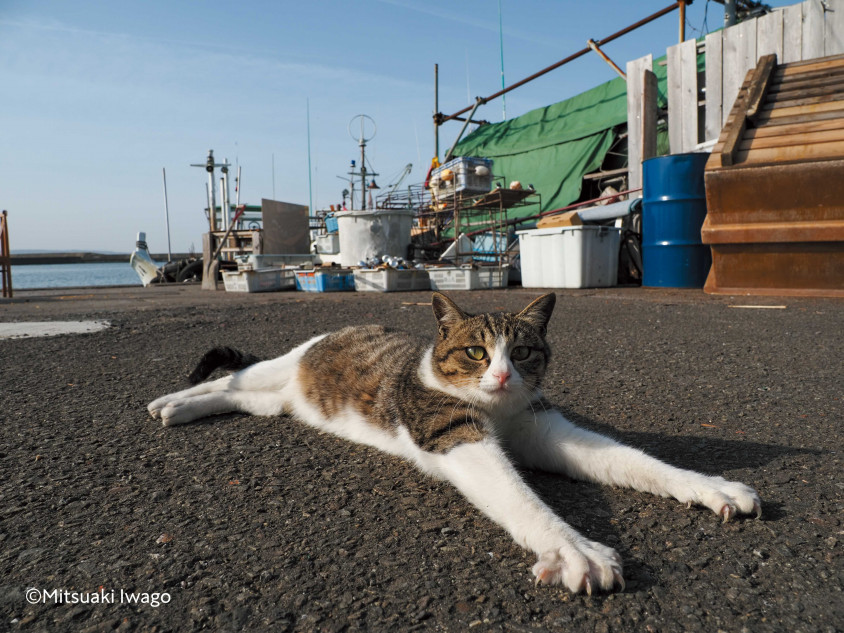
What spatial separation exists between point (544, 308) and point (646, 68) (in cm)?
940

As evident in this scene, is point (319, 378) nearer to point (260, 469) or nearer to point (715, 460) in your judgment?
point (260, 469)

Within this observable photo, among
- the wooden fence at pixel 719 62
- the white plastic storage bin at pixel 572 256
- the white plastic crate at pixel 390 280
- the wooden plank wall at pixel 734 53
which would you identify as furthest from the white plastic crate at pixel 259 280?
the wooden plank wall at pixel 734 53

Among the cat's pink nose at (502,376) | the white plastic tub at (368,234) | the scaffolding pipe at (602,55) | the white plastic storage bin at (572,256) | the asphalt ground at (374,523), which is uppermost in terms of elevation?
the scaffolding pipe at (602,55)

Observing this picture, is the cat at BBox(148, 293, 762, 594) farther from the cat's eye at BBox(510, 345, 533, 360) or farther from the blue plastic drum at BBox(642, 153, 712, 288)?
the blue plastic drum at BBox(642, 153, 712, 288)

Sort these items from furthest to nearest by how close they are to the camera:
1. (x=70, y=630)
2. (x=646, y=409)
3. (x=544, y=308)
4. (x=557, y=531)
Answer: (x=646, y=409), (x=544, y=308), (x=557, y=531), (x=70, y=630)

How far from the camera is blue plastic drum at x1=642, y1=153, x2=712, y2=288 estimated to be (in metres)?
7.56

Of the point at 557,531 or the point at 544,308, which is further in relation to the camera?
the point at 544,308

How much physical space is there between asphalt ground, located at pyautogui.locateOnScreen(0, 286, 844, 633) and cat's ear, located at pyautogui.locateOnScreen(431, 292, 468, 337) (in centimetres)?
59

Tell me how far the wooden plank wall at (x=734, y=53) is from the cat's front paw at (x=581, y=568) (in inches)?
364

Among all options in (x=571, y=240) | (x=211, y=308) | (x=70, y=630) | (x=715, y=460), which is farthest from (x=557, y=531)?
(x=571, y=240)

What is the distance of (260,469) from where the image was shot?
75.6 inches

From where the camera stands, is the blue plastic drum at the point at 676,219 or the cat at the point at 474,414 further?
the blue plastic drum at the point at 676,219

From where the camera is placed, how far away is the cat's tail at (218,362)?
275 centimetres

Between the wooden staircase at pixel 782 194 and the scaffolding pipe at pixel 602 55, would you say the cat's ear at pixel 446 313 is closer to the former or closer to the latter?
the wooden staircase at pixel 782 194
